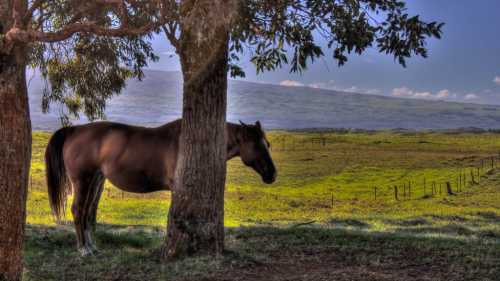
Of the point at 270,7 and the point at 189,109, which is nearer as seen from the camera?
the point at 189,109

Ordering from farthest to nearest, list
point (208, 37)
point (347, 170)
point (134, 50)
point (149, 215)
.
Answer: point (347, 170) → point (149, 215) → point (134, 50) → point (208, 37)

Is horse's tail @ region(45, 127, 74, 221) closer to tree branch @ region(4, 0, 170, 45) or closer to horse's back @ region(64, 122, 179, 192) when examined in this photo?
horse's back @ region(64, 122, 179, 192)

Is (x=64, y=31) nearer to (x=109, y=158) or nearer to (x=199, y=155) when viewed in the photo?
(x=199, y=155)

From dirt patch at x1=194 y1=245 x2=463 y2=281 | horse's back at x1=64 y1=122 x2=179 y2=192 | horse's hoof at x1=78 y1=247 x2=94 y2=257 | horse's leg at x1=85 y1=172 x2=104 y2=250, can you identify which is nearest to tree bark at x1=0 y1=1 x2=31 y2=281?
horse's hoof at x1=78 y1=247 x2=94 y2=257

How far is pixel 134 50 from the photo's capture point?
1711 centimetres

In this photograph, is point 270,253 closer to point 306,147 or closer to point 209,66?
point 209,66

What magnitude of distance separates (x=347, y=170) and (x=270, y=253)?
196 feet

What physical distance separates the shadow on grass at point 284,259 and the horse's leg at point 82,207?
1.05ft

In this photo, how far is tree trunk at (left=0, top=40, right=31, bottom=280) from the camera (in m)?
8.36

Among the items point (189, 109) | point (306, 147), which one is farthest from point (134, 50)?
point (306, 147)

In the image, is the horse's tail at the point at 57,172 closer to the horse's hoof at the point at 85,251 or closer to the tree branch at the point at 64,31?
the horse's hoof at the point at 85,251

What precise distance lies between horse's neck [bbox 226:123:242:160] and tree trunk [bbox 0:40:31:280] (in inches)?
192

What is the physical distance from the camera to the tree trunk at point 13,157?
329 inches

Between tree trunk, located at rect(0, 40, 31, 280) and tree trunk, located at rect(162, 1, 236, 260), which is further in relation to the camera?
tree trunk, located at rect(162, 1, 236, 260)
